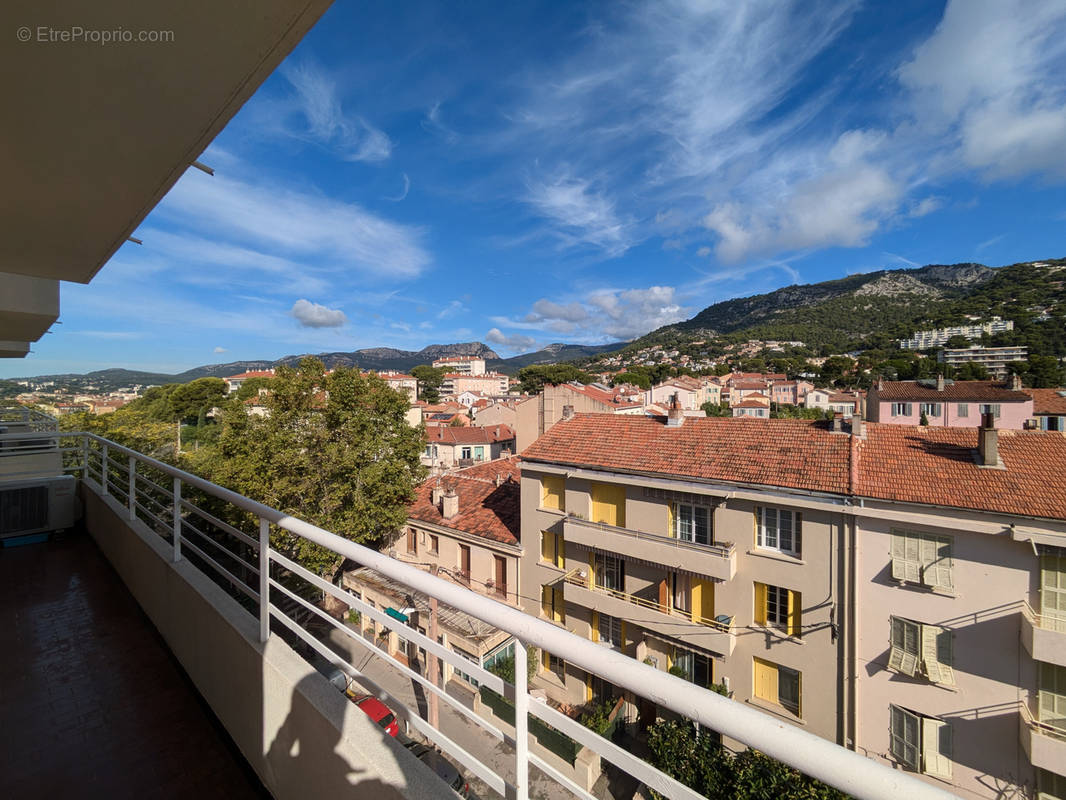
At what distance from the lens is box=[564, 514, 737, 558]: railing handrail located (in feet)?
30.3

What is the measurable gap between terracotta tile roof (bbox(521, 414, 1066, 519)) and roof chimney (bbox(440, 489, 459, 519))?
3.39 metres

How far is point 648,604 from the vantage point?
10.4 metres

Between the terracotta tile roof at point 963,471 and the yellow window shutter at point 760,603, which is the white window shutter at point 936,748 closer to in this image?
the yellow window shutter at point 760,603

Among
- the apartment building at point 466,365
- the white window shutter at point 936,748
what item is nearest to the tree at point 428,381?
the apartment building at point 466,365

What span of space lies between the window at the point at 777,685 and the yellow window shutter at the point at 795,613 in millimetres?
797

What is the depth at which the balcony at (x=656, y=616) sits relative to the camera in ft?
30.9

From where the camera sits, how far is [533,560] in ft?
41.4

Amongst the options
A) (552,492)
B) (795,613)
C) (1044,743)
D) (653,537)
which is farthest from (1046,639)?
(552,492)

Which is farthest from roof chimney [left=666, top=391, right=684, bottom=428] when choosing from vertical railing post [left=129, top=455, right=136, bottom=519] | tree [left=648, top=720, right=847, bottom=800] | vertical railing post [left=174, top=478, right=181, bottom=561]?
vertical railing post [left=174, top=478, right=181, bottom=561]

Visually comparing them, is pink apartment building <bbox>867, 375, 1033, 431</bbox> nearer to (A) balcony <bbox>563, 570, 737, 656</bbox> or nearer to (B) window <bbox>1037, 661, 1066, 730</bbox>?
(B) window <bbox>1037, 661, 1066, 730</bbox>

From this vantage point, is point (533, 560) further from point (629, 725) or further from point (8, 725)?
point (8, 725)

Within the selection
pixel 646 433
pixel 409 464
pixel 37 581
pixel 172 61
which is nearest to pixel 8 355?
pixel 37 581

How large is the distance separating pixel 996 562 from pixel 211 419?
53.5 meters

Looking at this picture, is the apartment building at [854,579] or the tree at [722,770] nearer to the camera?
the tree at [722,770]
